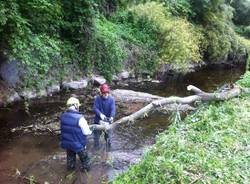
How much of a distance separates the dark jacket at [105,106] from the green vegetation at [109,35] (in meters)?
4.64

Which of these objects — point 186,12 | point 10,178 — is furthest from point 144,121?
point 186,12

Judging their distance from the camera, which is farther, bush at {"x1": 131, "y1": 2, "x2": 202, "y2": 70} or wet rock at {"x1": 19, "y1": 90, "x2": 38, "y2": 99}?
bush at {"x1": 131, "y1": 2, "x2": 202, "y2": 70}

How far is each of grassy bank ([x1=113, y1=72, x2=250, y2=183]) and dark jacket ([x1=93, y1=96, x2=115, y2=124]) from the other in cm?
223

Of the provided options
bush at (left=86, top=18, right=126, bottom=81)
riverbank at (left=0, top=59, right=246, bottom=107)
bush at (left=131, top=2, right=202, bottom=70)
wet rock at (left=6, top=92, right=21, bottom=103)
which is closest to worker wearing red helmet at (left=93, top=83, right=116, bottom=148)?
riverbank at (left=0, top=59, right=246, bottom=107)

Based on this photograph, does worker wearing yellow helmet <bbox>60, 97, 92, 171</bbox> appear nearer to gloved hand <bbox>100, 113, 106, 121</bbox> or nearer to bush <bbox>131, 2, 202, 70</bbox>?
gloved hand <bbox>100, 113, 106, 121</bbox>

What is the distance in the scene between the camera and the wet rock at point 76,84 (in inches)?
720

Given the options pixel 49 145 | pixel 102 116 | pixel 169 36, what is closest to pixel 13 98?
pixel 49 145

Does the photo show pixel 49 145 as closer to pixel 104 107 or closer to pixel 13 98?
pixel 104 107

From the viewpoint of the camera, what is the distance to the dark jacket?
10.6 meters

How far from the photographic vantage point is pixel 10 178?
9422 millimetres

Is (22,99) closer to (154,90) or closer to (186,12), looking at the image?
(154,90)

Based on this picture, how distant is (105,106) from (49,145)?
2193 mm

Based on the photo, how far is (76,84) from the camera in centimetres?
1864

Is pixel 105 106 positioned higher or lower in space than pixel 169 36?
lower
